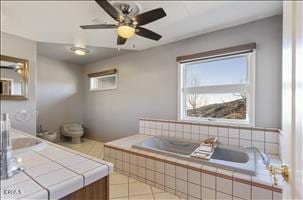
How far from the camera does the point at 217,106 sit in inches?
104

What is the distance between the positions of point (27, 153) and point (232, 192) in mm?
1711

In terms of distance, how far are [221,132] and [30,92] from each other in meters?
3.35

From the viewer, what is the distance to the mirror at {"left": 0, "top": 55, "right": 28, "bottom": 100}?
2535 millimetres

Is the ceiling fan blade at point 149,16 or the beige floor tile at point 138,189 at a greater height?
the ceiling fan blade at point 149,16

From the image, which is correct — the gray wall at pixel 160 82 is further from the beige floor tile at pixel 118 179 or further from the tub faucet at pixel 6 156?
the tub faucet at pixel 6 156

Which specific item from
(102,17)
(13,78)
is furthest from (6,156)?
(13,78)

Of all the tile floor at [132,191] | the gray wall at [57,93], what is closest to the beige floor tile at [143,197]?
the tile floor at [132,191]

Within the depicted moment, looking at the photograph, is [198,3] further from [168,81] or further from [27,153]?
[27,153]

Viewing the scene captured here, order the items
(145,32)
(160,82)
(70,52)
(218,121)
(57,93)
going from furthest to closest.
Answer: (57,93), (70,52), (160,82), (218,121), (145,32)

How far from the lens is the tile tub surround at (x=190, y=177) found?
1416 millimetres

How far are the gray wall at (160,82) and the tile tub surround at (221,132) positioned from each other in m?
0.16

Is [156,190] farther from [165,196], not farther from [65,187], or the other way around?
[65,187]

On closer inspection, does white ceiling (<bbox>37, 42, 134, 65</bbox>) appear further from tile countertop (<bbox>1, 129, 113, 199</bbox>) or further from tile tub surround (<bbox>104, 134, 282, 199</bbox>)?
tile countertop (<bbox>1, 129, 113, 199</bbox>)

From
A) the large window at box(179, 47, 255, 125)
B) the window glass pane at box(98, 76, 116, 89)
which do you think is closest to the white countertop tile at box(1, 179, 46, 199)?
the large window at box(179, 47, 255, 125)
